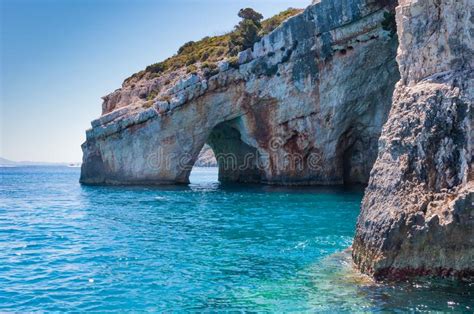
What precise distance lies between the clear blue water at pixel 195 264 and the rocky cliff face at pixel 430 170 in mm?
677

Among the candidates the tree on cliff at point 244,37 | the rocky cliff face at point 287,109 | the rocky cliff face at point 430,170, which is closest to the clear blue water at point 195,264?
the rocky cliff face at point 430,170

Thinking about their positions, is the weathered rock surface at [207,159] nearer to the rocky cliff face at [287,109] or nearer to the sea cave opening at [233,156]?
the sea cave opening at [233,156]

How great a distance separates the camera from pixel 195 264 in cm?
1432

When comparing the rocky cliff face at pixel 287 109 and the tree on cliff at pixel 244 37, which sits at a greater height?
the tree on cliff at pixel 244 37

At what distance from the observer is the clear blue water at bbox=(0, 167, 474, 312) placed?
10.6 metres

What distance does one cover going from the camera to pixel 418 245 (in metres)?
11.2

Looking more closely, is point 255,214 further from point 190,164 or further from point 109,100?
point 109,100

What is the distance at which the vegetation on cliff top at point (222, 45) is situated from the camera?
46031 mm

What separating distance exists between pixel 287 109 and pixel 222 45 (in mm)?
16097

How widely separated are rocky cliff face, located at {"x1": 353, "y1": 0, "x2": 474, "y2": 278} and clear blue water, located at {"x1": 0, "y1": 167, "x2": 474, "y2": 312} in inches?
26.7

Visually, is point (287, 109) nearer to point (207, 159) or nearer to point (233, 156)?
point (233, 156)

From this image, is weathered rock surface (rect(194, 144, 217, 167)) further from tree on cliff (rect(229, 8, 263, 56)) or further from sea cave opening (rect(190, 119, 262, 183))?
tree on cliff (rect(229, 8, 263, 56))

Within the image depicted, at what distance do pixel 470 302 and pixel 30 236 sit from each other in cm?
1684

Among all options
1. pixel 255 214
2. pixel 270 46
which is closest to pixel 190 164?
pixel 270 46
